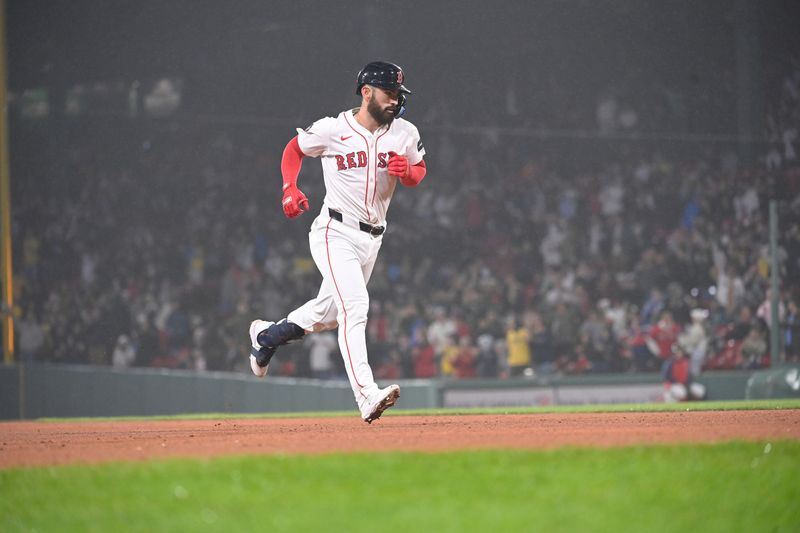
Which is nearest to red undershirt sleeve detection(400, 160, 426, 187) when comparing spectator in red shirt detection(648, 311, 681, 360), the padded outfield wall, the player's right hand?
the player's right hand

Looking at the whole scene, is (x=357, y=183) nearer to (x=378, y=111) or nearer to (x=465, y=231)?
(x=378, y=111)

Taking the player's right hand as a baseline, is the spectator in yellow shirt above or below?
below

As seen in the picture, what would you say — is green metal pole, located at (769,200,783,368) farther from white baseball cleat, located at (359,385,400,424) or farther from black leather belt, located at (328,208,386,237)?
white baseball cleat, located at (359,385,400,424)

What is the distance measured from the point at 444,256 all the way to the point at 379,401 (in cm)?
1343

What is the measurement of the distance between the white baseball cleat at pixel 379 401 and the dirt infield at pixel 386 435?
0.10m

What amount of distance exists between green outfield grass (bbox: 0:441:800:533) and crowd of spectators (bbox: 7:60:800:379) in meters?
11.3

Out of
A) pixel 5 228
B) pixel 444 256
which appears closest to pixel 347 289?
pixel 5 228

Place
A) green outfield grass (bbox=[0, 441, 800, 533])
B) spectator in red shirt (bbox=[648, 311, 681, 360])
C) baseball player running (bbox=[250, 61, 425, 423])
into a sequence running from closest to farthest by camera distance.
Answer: green outfield grass (bbox=[0, 441, 800, 533]), baseball player running (bbox=[250, 61, 425, 423]), spectator in red shirt (bbox=[648, 311, 681, 360])

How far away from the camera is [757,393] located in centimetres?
1366

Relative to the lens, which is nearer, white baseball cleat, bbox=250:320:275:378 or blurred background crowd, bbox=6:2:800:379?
white baseball cleat, bbox=250:320:275:378

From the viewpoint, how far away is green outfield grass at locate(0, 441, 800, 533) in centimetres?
380

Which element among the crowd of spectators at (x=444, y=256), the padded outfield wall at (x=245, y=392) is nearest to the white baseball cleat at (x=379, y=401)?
the padded outfield wall at (x=245, y=392)

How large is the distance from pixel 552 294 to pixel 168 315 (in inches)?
232

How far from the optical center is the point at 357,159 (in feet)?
23.0
